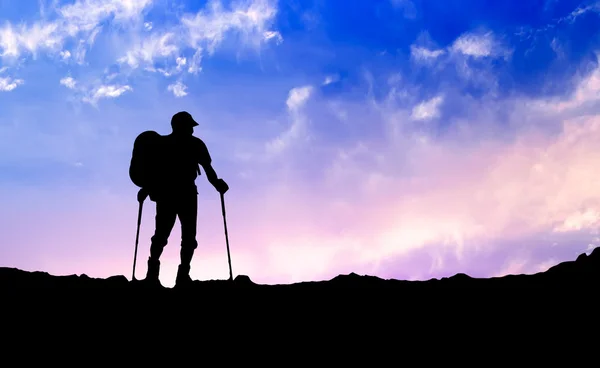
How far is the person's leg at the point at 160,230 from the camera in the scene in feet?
33.3

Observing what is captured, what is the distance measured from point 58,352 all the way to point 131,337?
2.87 ft

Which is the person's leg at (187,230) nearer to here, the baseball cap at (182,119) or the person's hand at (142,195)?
the person's hand at (142,195)

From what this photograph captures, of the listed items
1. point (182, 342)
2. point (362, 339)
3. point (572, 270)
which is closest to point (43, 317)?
point (182, 342)

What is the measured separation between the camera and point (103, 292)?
354 inches

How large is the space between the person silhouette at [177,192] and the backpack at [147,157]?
64 mm

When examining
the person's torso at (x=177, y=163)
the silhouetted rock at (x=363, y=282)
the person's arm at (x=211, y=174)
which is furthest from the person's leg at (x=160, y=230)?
the person's arm at (x=211, y=174)

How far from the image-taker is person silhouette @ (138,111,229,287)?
10180 millimetres

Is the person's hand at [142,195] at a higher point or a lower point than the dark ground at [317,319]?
higher

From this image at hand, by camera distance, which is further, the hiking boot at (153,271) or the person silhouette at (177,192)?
the person silhouette at (177,192)

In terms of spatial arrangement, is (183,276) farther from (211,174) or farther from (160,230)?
(211,174)

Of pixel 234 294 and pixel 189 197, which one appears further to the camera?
pixel 189 197

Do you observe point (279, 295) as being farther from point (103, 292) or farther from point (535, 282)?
point (535, 282)

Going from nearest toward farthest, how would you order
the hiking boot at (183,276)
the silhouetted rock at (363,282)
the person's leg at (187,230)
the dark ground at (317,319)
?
1. the dark ground at (317,319)
2. the silhouetted rock at (363,282)
3. the hiking boot at (183,276)
4. the person's leg at (187,230)

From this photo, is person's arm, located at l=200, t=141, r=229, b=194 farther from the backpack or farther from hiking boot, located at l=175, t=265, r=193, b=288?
hiking boot, located at l=175, t=265, r=193, b=288
